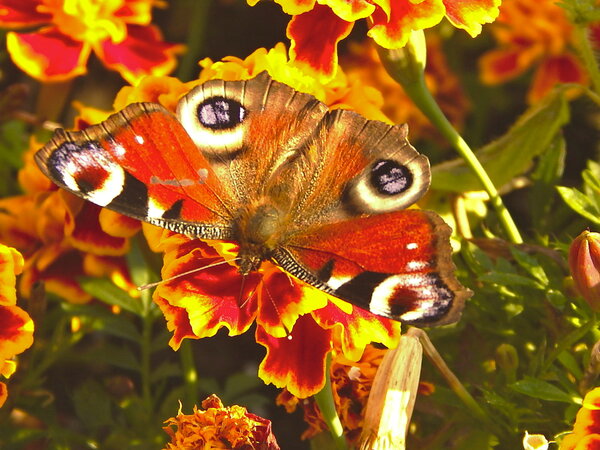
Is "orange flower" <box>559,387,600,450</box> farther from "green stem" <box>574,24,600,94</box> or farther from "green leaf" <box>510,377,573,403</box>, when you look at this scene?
"green stem" <box>574,24,600,94</box>

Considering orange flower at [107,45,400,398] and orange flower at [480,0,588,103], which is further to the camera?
orange flower at [480,0,588,103]

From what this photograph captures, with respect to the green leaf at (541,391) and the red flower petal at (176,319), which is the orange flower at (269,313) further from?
the green leaf at (541,391)

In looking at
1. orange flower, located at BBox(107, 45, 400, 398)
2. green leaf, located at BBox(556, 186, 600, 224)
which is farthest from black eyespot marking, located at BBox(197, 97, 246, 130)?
green leaf, located at BBox(556, 186, 600, 224)

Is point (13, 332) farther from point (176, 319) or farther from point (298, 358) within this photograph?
point (298, 358)

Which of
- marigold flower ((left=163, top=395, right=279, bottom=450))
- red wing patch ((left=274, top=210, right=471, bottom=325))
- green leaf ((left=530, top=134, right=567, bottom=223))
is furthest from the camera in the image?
green leaf ((left=530, top=134, right=567, bottom=223))

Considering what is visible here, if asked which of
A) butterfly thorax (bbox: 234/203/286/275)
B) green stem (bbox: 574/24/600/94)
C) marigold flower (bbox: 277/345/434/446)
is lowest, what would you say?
marigold flower (bbox: 277/345/434/446)
